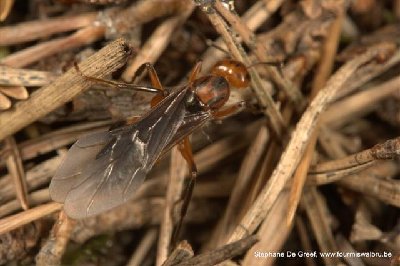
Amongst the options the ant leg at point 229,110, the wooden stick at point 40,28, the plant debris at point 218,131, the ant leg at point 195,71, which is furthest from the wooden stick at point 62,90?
the ant leg at point 229,110

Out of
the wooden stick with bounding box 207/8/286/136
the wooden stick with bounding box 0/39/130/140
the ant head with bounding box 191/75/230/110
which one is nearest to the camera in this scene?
the wooden stick with bounding box 0/39/130/140

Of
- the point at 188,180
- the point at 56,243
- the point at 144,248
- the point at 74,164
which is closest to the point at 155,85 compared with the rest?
the point at 188,180

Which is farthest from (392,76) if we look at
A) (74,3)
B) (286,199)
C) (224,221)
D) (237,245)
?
(74,3)

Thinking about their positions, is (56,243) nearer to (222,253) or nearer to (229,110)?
(222,253)

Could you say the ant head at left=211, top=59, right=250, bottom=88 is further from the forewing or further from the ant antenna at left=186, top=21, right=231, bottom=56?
the forewing

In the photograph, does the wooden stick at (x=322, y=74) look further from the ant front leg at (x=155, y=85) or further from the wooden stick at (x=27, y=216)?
the wooden stick at (x=27, y=216)

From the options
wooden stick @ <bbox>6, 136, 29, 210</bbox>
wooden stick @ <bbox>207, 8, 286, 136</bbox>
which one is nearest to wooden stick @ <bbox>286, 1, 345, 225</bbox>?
wooden stick @ <bbox>207, 8, 286, 136</bbox>

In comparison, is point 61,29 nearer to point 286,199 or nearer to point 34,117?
point 34,117
